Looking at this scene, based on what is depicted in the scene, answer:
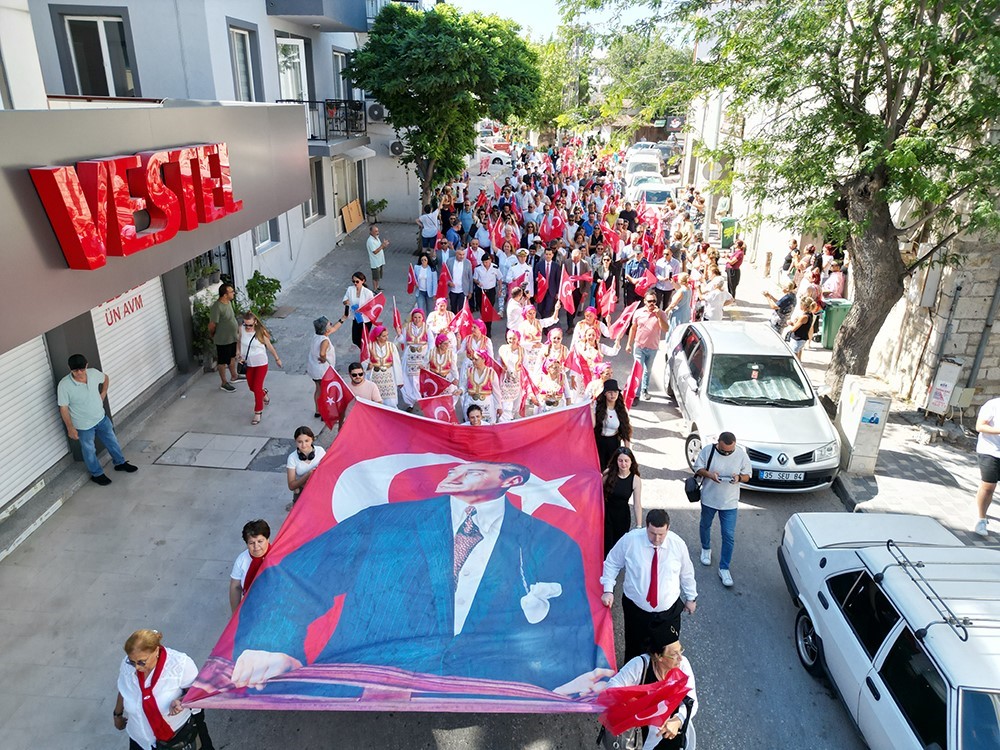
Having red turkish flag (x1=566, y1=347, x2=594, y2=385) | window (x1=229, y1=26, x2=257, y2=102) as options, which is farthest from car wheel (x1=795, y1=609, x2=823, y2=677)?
window (x1=229, y1=26, x2=257, y2=102)

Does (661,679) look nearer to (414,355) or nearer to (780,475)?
(780,475)

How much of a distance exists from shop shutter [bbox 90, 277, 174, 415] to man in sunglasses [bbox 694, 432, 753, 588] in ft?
26.5

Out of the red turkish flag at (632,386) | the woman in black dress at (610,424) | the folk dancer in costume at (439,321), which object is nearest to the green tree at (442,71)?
the folk dancer in costume at (439,321)

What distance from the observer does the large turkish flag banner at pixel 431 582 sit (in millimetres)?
5078

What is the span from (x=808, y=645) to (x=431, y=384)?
223 inches

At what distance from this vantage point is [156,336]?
1152cm

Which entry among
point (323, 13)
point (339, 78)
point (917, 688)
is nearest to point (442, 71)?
point (323, 13)

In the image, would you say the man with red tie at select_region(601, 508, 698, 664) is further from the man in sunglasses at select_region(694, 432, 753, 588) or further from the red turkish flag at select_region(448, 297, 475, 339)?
the red turkish flag at select_region(448, 297, 475, 339)

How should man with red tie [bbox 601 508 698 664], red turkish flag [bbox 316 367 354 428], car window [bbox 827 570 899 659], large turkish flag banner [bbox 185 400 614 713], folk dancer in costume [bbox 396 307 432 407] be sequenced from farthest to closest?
folk dancer in costume [bbox 396 307 432 407], red turkish flag [bbox 316 367 354 428], man with red tie [bbox 601 508 698 664], car window [bbox 827 570 899 659], large turkish flag banner [bbox 185 400 614 713]

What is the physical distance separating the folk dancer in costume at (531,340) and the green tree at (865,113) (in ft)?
12.7

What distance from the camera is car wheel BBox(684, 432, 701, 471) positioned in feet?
32.3

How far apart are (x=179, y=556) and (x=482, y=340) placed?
4.74m

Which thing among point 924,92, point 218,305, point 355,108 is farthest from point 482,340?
point 355,108

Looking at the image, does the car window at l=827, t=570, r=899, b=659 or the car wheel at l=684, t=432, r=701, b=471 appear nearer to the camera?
the car window at l=827, t=570, r=899, b=659
